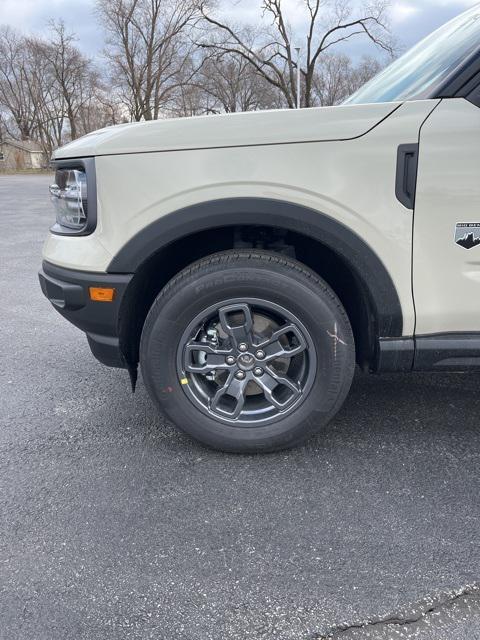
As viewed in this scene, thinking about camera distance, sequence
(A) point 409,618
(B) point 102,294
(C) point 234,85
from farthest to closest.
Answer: (C) point 234,85
(B) point 102,294
(A) point 409,618

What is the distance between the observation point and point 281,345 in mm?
2531

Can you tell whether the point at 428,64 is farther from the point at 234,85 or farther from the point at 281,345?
the point at 234,85

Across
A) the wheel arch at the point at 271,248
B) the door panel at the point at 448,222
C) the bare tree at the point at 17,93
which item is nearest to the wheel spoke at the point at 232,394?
the wheel arch at the point at 271,248

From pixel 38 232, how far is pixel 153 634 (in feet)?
31.0

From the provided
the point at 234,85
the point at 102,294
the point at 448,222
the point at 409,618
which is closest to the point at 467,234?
the point at 448,222

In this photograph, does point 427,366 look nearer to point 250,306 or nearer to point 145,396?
point 250,306

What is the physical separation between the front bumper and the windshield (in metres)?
1.59

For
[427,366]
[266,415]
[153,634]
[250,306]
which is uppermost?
[250,306]

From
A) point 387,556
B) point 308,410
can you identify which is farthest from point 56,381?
point 387,556

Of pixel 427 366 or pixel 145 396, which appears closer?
pixel 427 366

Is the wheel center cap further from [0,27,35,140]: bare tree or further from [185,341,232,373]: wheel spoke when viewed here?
[0,27,35,140]: bare tree

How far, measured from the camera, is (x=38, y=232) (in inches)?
393

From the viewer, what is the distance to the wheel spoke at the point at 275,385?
2.49 m

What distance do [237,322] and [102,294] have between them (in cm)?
63
